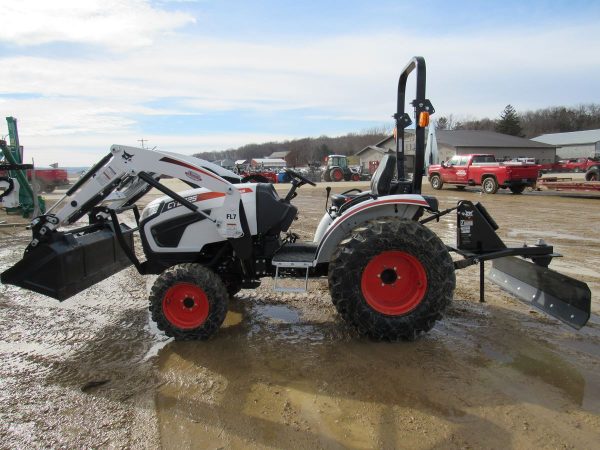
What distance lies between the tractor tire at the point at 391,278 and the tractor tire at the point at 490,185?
621 inches

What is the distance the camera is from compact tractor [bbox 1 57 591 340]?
3424mm

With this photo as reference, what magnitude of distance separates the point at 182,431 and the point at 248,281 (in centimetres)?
164

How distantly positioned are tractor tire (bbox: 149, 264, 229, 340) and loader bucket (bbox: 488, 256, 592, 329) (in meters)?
2.64

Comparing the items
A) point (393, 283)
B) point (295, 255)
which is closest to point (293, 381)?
point (393, 283)

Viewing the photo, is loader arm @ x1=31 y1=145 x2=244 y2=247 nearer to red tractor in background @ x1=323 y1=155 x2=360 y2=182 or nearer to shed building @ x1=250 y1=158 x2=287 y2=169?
red tractor in background @ x1=323 y1=155 x2=360 y2=182

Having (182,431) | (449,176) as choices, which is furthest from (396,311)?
(449,176)

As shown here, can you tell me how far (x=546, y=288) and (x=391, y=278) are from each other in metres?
1.38

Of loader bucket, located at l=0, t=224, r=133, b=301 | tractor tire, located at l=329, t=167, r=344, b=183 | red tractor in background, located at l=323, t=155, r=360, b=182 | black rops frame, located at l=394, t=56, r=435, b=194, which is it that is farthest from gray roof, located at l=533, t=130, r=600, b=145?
loader bucket, located at l=0, t=224, r=133, b=301

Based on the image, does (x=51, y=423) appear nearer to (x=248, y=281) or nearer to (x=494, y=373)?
(x=248, y=281)

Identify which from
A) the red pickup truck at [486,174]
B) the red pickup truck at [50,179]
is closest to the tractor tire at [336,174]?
the red pickup truck at [486,174]

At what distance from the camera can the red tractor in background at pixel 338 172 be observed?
104ft

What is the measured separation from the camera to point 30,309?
458 centimetres

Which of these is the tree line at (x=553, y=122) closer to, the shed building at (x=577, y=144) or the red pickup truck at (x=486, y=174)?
the shed building at (x=577, y=144)

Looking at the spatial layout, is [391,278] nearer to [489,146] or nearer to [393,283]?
[393,283]
